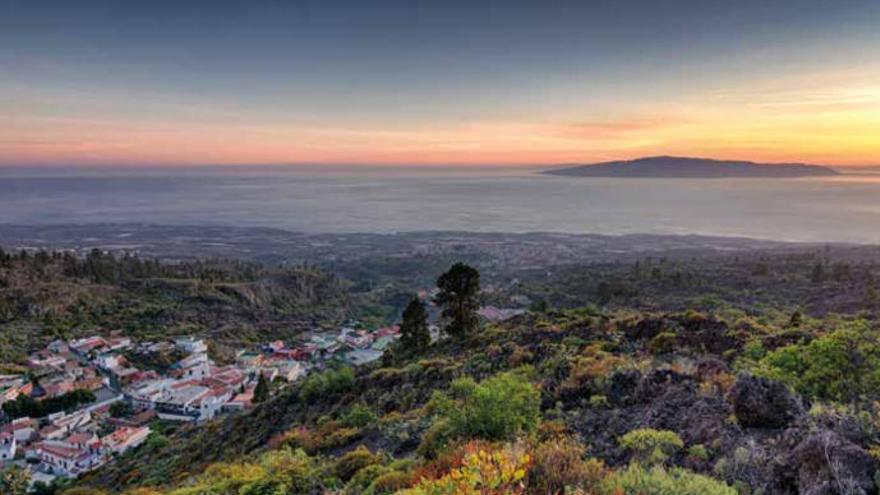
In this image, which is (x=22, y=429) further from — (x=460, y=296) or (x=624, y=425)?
(x=624, y=425)

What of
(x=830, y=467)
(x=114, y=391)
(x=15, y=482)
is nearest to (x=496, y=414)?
(x=830, y=467)

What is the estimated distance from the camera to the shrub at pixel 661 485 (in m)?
3.90

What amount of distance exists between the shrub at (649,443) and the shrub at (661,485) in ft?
3.26

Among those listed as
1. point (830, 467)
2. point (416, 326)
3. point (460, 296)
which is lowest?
point (416, 326)

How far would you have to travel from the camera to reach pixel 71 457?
968 inches

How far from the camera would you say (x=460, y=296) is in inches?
882

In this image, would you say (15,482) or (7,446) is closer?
(15,482)

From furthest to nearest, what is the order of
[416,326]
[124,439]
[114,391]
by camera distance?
[114,391] → [124,439] → [416,326]

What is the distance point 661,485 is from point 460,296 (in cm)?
1842

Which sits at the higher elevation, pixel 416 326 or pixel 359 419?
pixel 359 419

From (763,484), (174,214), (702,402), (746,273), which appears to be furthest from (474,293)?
(174,214)

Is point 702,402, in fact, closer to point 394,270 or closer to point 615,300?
point 615,300

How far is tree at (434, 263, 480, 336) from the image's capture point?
72.5 ft

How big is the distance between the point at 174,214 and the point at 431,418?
193067 millimetres
